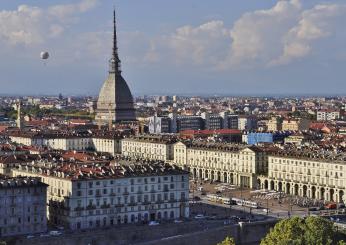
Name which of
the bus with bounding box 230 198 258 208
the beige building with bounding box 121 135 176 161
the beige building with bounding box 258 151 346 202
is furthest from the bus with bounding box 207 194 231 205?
the beige building with bounding box 121 135 176 161

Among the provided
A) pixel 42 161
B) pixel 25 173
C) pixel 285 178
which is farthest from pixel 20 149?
pixel 285 178

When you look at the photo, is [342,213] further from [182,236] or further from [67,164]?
[67,164]

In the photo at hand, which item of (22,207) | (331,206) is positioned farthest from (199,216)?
(22,207)

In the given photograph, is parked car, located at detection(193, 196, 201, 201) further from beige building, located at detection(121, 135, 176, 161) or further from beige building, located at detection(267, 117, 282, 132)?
beige building, located at detection(267, 117, 282, 132)

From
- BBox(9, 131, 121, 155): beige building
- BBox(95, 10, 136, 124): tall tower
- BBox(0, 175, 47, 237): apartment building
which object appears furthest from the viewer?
BBox(95, 10, 136, 124): tall tower

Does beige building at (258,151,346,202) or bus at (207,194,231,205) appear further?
beige building at (258,151,346,202)

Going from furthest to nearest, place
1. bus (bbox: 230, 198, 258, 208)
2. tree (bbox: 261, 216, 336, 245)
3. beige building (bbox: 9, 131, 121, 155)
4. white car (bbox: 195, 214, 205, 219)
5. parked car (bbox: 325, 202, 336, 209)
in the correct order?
beige building (bbox: 9, 131, 121, 155)
bus (bbox: 230, 198, 258, 208)
parked car (bbox: 325, 202, 336, 209)
white car (bbox: 195, 214, 205, 219)
tree (bbox: 261, 216, 336, 245)
